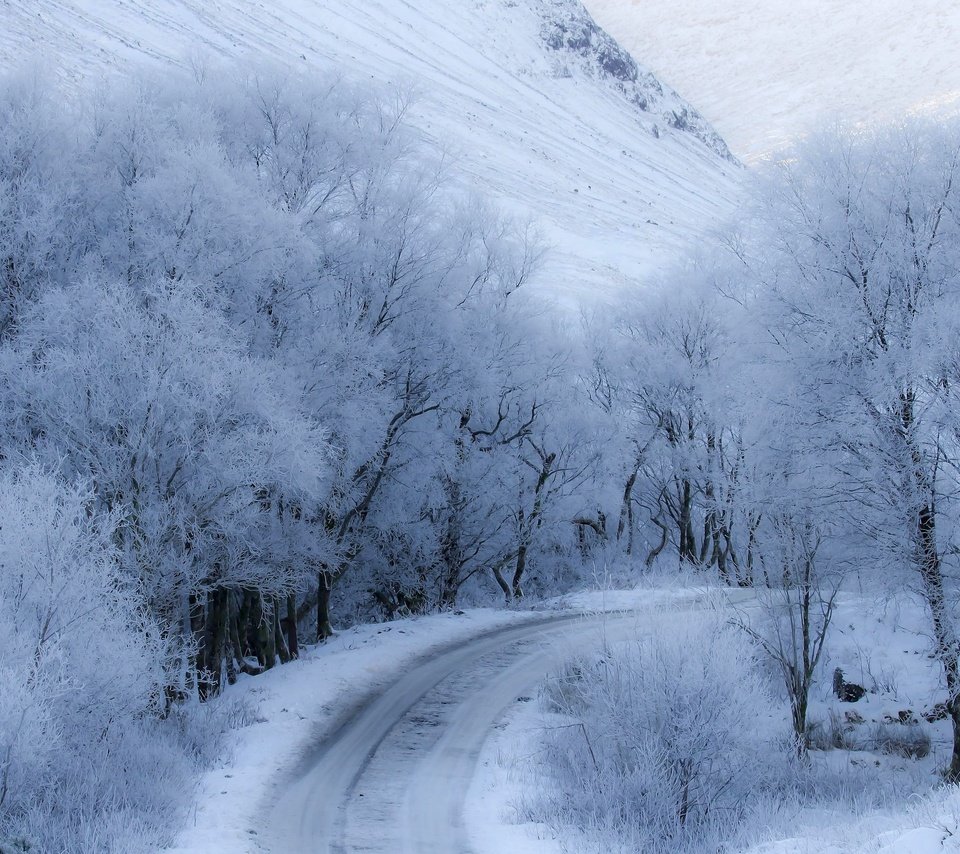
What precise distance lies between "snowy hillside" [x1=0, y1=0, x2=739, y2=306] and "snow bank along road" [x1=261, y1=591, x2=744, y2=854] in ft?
42.0

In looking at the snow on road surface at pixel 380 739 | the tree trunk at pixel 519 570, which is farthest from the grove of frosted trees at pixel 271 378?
the tree trunk at pixel 519 570

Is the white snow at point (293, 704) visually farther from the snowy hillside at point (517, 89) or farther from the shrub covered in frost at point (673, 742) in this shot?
the snowy hillside at point (517, 89)

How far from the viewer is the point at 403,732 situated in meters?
13.7

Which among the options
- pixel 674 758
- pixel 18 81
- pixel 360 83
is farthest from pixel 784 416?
pixel 18 81

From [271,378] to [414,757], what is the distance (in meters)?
6.77

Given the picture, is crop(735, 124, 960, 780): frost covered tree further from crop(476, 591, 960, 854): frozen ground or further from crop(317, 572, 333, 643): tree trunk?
crop(317, 572, 333, 643): tree trunk

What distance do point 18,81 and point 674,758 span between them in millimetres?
16585

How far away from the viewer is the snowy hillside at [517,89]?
2648 inches

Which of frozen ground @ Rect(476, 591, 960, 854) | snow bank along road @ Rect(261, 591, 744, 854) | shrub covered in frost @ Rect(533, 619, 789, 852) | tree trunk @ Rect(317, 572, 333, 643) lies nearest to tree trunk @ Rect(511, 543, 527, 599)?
tree trunk @ Rect(317, 572, 333, 643)

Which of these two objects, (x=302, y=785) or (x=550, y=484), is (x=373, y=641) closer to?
(x=302, y=785)

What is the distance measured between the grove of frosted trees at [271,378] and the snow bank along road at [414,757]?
73.8 inches

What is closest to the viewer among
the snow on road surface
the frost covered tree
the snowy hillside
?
the snow on road surface

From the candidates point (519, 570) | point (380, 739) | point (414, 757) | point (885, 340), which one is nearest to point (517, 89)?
point (519, 570)

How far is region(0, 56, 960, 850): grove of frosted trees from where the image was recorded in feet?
37.0
